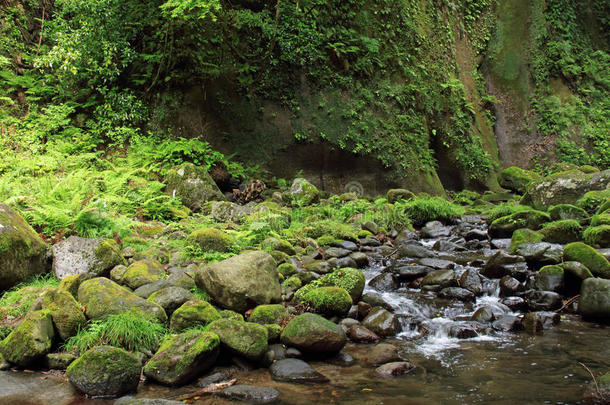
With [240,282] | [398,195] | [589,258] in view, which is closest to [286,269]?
[240,282]

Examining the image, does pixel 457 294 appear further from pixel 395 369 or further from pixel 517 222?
pixel 517 222

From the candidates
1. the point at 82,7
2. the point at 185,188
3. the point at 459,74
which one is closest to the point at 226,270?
the point at 185,188

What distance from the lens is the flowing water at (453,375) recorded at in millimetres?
3457

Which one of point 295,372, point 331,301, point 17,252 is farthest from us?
point 331,301

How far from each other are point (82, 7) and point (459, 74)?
15676mm

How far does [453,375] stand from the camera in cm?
400

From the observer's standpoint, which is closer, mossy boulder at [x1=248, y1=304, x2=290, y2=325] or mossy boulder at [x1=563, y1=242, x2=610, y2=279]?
mossy boulder at [x1=248, y1=304, x2=290, y2=325]

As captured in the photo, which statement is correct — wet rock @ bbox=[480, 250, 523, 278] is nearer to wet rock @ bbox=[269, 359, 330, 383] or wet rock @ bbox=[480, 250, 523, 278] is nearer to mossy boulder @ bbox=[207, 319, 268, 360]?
wet rock @ bbox=[269, 359, 330, 383]

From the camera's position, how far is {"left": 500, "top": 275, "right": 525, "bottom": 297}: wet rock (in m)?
6.31

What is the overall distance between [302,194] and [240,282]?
23.9ft

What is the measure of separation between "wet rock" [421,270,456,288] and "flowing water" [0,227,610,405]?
1018mm

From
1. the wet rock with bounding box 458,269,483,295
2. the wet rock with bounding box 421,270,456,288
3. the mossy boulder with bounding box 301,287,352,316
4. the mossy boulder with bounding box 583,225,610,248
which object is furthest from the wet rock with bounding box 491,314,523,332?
the mossy boulder with bounding box 583,225,610,248

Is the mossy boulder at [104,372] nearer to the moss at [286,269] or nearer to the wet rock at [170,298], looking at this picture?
the wet rock at [170,298]

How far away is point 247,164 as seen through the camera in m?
13.3
